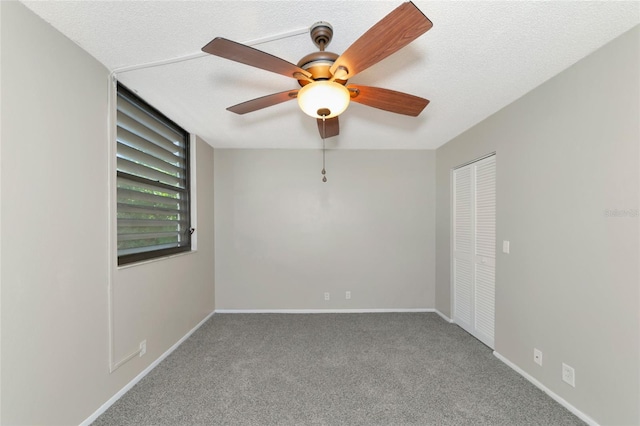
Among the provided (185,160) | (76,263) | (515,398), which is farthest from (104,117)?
(515,398)

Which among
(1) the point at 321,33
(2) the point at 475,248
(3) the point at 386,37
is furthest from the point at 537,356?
(1) the point at 321,33

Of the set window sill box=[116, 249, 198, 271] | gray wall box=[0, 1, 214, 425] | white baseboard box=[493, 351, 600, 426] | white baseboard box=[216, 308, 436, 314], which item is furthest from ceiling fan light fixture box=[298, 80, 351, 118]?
white baseboard box=[216, 308, 436, 314]

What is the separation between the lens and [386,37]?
3.89 feet

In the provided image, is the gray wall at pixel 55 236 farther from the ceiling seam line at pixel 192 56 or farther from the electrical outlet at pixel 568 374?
the electrical outlet at pixel 568 374

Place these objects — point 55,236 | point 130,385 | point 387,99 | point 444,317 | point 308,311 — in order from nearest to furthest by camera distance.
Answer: point 55,236 < point 387,99 < point 130,385 < point 444,317 < point 308,311

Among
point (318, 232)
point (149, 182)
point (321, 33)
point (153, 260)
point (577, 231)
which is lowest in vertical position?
point (153, 260)

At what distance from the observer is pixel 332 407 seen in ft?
6.40

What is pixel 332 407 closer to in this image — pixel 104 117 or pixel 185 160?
pixel 104 117

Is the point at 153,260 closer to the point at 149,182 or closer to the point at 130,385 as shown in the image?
the point at 149,182

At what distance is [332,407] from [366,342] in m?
1.13

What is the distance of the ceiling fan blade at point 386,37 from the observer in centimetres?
106

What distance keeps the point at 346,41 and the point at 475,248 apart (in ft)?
8.47

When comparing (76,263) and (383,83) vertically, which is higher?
(383,83)

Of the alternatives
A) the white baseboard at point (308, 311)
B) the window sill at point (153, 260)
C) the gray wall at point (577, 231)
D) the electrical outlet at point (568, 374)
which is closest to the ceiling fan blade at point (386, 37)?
the gray wall at point (577, 231)
